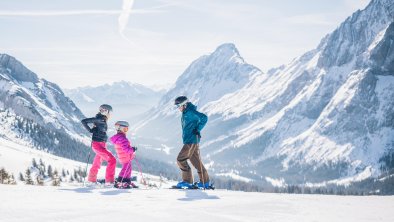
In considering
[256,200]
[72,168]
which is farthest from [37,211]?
[72,168]

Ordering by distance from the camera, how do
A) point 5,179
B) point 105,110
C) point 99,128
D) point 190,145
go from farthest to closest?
point 5,179, point 105,110, point 99,128, point 190,145

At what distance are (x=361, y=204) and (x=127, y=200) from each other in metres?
6.30

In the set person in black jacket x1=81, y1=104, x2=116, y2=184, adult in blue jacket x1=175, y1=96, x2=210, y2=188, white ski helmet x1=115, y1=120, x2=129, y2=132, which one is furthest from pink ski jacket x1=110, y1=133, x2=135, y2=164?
adult in blue jacket x1=175, y1=96, x2=210, y2=188

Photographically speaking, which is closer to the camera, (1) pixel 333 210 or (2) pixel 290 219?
(2) pixel 290 219

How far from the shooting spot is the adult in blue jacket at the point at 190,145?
18.1m

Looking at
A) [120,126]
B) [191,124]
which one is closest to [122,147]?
[120,126]

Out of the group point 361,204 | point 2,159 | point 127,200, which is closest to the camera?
point 127,200

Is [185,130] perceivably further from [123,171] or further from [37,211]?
[37,211]

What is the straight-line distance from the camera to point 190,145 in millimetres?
18078

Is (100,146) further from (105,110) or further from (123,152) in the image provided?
(105,110)

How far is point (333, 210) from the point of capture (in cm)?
1106

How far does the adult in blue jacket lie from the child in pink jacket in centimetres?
197

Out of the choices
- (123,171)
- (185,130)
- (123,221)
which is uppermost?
(185,130)

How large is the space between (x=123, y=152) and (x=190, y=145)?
2.71m
